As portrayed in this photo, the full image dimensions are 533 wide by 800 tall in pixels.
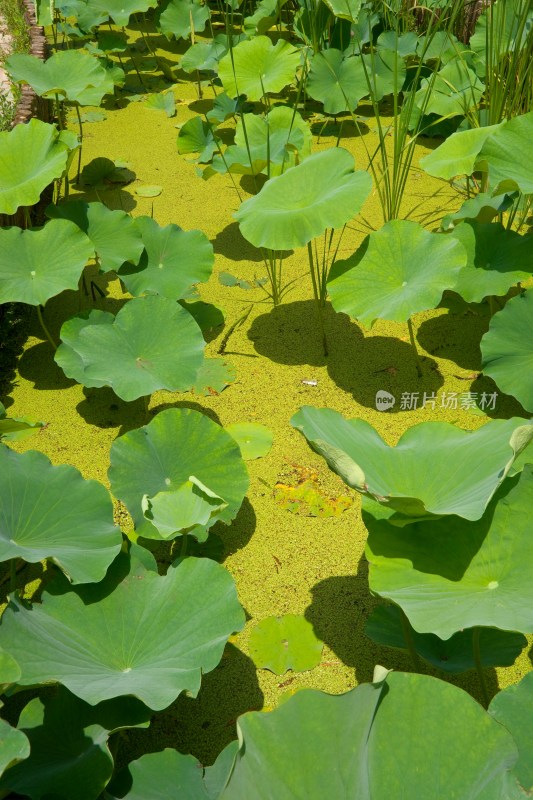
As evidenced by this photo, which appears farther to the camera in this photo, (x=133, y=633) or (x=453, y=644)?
(x=453, y=644)

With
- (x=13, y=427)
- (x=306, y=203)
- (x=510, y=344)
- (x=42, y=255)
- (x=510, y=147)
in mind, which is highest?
(x=510, y=147)

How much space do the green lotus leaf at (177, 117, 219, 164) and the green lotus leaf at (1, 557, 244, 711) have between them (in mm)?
2479

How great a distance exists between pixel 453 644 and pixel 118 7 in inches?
164

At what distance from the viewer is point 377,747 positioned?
1.23m

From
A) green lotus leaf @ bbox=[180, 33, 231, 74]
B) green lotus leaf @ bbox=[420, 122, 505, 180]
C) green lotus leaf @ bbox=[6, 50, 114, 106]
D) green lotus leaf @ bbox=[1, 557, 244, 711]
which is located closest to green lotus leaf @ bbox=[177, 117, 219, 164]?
green lotus leaf @ bbox=[6, 50, 114, 106]

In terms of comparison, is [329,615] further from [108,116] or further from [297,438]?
[108,116]

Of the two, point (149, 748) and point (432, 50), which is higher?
point (432, 50)

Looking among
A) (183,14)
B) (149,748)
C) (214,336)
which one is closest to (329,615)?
(149,748)

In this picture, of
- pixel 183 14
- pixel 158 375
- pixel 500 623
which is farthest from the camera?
pixel 183 14

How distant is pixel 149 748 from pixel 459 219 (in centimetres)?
194

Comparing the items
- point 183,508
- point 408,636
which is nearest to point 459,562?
point 408,636

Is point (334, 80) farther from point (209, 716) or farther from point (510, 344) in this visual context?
point (209, 716)

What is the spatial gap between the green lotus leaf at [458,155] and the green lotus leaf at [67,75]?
4.80ft

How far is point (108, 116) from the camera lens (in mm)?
4484
